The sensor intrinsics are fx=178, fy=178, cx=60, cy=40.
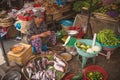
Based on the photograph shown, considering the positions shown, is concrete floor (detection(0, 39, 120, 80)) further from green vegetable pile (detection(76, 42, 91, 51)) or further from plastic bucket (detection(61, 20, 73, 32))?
plastic bucket (detection(61, 20, 73, 32))

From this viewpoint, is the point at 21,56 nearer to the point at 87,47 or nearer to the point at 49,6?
the point at 87,47

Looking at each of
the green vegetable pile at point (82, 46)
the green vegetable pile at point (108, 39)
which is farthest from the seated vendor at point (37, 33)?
the green vegetable pile at point (108, 39)

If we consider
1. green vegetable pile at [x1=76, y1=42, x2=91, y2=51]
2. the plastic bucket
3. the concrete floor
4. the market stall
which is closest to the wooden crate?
the market stall

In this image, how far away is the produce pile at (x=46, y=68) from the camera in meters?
3.80

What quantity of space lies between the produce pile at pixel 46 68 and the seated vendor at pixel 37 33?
0.50 metres

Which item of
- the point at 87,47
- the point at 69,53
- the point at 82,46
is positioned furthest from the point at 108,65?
the point at 69,53

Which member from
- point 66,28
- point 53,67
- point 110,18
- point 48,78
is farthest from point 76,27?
point 48,78

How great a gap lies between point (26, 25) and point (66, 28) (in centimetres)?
136

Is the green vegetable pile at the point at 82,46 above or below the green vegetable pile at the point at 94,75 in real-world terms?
above

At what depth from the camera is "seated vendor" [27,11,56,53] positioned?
4641 millimetres

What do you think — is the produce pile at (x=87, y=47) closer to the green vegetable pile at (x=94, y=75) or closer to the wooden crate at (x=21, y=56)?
the green vegetable pile at (x=94, y=75)

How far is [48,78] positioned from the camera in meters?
3.76

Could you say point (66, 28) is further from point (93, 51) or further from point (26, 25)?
point (93, 51)

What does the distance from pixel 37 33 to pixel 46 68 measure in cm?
111
